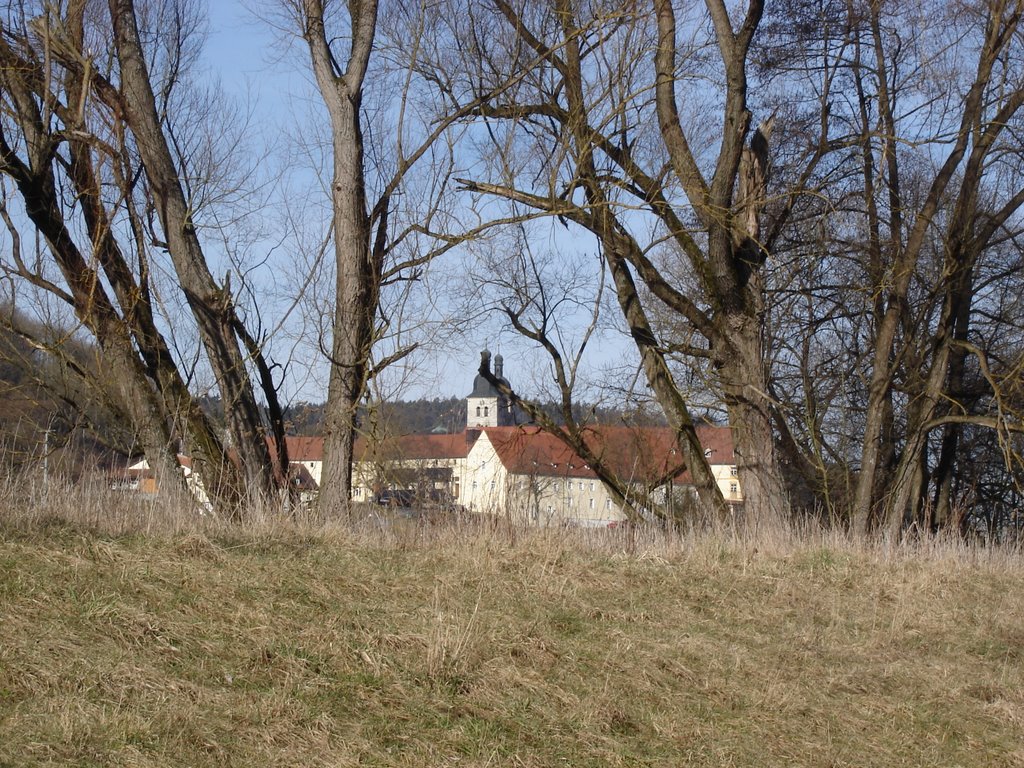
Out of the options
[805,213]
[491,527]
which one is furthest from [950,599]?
[805,213]

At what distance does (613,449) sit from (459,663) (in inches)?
403

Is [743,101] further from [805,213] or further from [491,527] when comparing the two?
[491,527]

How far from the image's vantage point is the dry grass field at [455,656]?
368cm

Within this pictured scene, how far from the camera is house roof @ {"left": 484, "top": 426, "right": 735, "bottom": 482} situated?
13.8 metres

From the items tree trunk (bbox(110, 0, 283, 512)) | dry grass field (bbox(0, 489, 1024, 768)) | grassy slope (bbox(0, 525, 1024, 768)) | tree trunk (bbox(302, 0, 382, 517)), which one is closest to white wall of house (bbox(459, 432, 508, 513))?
dry grass field (bbox(0, 489, 1024, 768))

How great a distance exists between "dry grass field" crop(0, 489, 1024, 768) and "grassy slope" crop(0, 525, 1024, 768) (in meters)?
0.02

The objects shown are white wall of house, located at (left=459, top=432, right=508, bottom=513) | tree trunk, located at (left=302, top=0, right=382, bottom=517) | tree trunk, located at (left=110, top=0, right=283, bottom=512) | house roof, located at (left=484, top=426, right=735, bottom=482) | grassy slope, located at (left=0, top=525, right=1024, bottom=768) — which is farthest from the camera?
house roof, located at (left=484, top=426, right=735, bottom=482)

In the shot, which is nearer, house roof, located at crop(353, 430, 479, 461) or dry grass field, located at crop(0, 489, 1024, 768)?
dry grass field, located at crop(0, 489, 1024, 768)

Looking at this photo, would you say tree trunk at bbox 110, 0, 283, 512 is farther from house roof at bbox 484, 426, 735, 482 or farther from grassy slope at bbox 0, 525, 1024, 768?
house roof at bbox 484, 426, 735, 482

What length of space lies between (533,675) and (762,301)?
885 centimetres

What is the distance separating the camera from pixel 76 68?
9602 millimetres

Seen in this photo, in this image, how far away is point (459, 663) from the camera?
4512 millimetres

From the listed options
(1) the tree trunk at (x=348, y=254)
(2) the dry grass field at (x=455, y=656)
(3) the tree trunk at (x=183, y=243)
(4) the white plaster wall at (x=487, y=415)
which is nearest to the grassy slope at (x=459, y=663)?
(2) the dry grass field at (x=455, y=656)

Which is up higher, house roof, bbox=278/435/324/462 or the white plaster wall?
the white plaster wall
